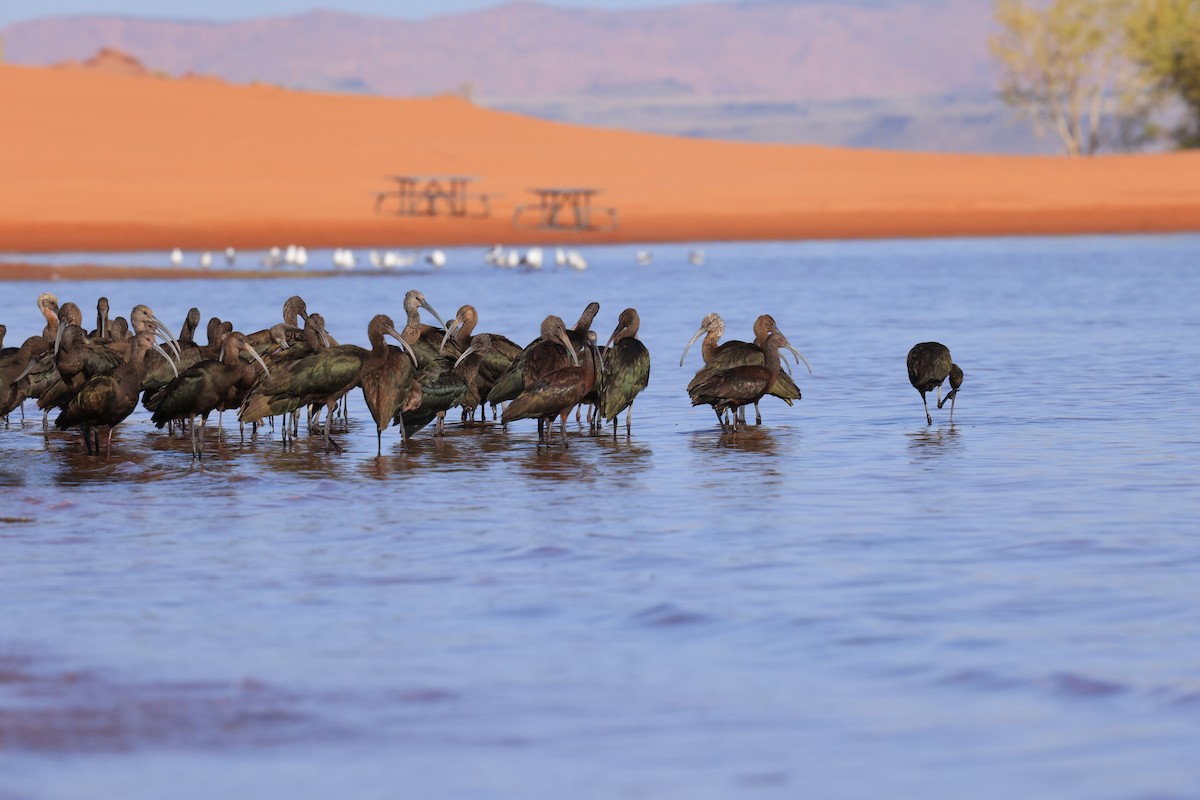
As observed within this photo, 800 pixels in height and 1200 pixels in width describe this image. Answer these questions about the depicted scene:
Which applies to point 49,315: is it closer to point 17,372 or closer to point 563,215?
point 17,372

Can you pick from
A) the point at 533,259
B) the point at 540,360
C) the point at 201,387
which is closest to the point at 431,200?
the point at 533,259

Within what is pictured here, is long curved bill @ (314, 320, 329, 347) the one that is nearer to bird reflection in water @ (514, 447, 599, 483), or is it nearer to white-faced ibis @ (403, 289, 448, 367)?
white-faced ibis @ (403, 289, 448, 367)

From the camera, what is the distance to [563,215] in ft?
209

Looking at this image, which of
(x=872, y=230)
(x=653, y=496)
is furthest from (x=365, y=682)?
(x=872, y=230)

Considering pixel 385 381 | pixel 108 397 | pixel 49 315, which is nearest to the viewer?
pixel 108 397

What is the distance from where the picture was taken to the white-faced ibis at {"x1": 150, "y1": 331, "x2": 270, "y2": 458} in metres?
15.0

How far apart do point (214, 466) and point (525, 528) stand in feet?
13.0

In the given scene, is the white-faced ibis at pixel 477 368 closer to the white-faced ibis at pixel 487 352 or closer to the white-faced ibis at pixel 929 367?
the white-faced ibis at pixel 487 352

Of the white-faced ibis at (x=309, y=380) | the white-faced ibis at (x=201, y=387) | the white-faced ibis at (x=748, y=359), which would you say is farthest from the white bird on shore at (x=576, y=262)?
the white-faced ibis at (x=309, y=380)

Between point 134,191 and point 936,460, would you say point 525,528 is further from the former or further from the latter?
point 134,191

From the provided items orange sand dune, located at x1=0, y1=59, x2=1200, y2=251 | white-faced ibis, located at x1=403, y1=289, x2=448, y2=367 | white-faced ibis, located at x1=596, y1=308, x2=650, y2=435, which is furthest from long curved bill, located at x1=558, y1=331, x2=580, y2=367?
orange sand dune, located at x1=0, y1=59, x2=1200, y2=251

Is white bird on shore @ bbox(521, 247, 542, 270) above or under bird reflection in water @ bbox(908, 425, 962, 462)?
above

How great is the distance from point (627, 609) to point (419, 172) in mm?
67416

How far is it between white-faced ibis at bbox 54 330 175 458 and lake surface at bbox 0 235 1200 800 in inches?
14.2
